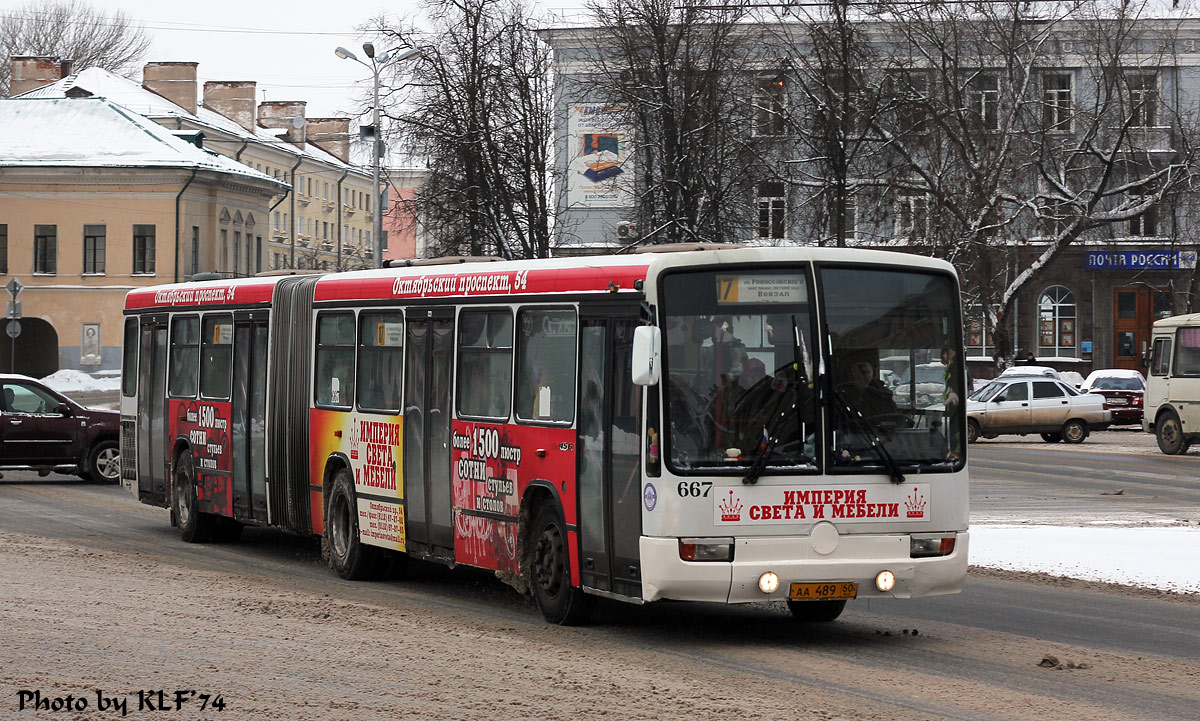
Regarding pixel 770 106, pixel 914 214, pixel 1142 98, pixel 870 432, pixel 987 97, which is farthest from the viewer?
pixel 987 97

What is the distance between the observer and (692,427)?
11125mm

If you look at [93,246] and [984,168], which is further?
[93,246]

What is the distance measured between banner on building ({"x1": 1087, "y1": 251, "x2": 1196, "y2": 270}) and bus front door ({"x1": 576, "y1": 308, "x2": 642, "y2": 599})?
186 feet

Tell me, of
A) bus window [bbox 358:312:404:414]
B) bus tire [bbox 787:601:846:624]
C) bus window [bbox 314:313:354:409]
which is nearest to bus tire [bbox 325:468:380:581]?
bus window [bbox 314:313:354:409]

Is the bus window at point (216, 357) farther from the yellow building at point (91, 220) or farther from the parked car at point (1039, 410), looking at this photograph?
the yellow building at point (91, 220)

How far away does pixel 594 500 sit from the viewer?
38.8 ft

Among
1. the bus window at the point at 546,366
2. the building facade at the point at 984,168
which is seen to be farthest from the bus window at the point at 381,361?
the building facade at the point at 984,168

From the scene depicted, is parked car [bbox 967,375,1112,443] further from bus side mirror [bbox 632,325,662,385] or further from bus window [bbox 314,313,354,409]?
bus side mirror [bbox 632,325,662,385]

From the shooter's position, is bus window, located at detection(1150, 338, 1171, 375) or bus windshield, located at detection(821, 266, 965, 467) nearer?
bus windshield, located at detection(821, 266, 965, 467)

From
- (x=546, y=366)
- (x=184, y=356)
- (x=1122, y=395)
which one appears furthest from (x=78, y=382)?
(x=546, y=366)

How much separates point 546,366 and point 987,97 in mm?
46027

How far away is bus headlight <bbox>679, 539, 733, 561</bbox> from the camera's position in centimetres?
1102

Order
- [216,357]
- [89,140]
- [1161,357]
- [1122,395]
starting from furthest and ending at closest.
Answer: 1. [89,140]
2. [1122,395]
3. [1161,357]
4. [216,357]

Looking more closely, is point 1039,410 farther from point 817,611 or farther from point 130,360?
point 817,611
